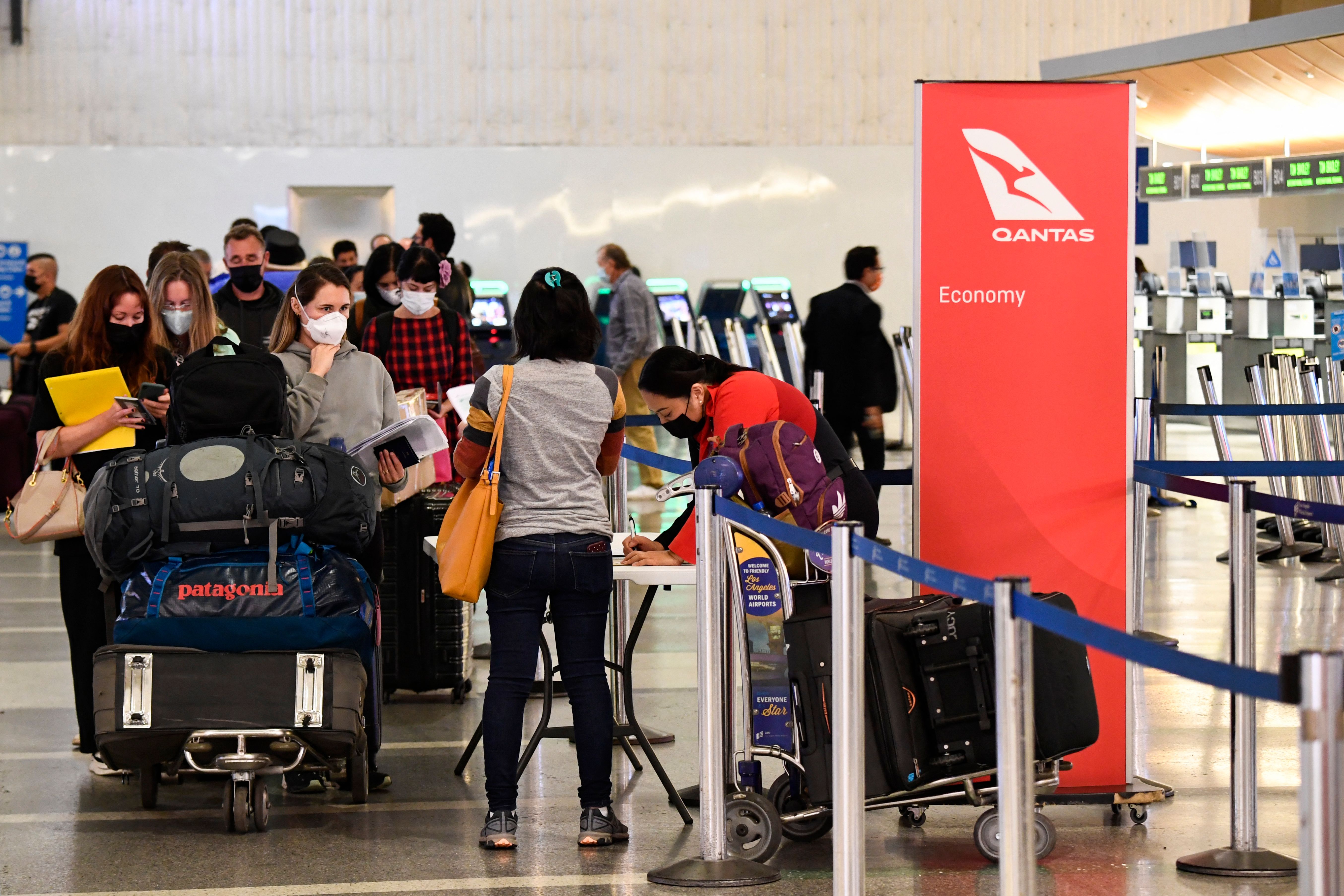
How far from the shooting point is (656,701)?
559cm

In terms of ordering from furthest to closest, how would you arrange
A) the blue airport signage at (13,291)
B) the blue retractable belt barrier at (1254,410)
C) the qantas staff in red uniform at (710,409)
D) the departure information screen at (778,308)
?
the departure information screen at (778,308) → the blue airport signage at (13,291) → the blue retractable belt barrier at (1254,410) → the qantas staff in red uniform at (710,409)

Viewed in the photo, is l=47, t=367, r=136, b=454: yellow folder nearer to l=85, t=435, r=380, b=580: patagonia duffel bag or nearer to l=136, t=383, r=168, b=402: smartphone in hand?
l=136, t=383, r=168, b=402: smartphone in hand

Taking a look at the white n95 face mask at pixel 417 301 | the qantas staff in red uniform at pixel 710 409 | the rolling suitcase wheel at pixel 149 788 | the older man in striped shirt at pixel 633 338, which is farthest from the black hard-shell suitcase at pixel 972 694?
the older man in striped shirt at pixel 633 338

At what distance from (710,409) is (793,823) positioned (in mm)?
1212

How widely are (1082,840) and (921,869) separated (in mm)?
517

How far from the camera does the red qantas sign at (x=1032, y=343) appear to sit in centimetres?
406

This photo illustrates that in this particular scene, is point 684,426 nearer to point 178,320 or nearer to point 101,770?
point 178,320

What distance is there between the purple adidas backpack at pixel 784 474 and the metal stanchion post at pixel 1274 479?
536cm

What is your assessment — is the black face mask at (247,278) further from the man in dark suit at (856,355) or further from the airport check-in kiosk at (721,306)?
the airport check-in kiosk at (721,306)

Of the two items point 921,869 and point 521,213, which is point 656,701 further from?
point 521,213

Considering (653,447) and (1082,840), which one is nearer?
(1082,840)

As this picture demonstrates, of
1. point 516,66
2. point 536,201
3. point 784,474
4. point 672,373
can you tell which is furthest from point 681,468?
point 516,66

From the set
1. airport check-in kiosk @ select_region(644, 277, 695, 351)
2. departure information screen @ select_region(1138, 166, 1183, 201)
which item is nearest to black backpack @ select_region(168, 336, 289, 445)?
airport check-in kiosk @ select_region(644, 277, 695, 351)

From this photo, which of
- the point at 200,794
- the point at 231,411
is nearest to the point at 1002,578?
the point at 231,411
